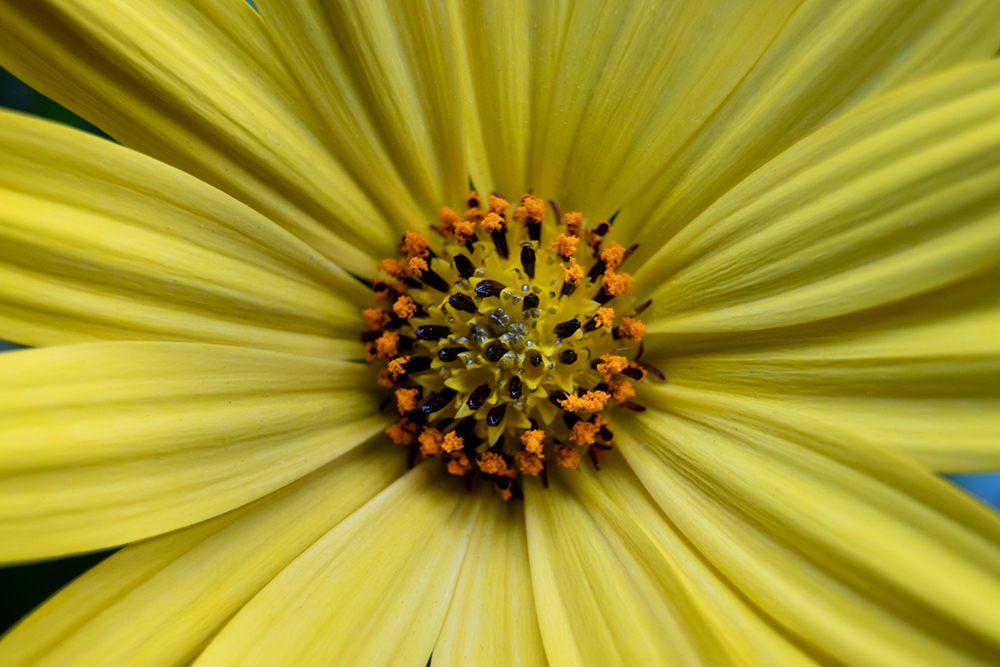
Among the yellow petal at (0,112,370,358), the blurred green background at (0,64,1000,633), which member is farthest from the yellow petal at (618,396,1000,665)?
the blurred green background at (0,64,1000,633)

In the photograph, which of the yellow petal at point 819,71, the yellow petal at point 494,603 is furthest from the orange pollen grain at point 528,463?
the yellow petal at point 819,71

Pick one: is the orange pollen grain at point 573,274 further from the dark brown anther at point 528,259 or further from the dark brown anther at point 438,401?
the dark brown anther at point 438,401

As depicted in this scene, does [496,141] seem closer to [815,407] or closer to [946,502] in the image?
[815,407]

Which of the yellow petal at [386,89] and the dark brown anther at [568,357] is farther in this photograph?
the dark brown anther at [568,357]

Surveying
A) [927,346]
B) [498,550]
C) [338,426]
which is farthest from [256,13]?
Result: [927,346]

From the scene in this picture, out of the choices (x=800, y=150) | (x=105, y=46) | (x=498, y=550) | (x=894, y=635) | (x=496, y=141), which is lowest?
(x=498, y=550)

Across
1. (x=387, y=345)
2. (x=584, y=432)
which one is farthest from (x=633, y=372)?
(x=387, y=345)
